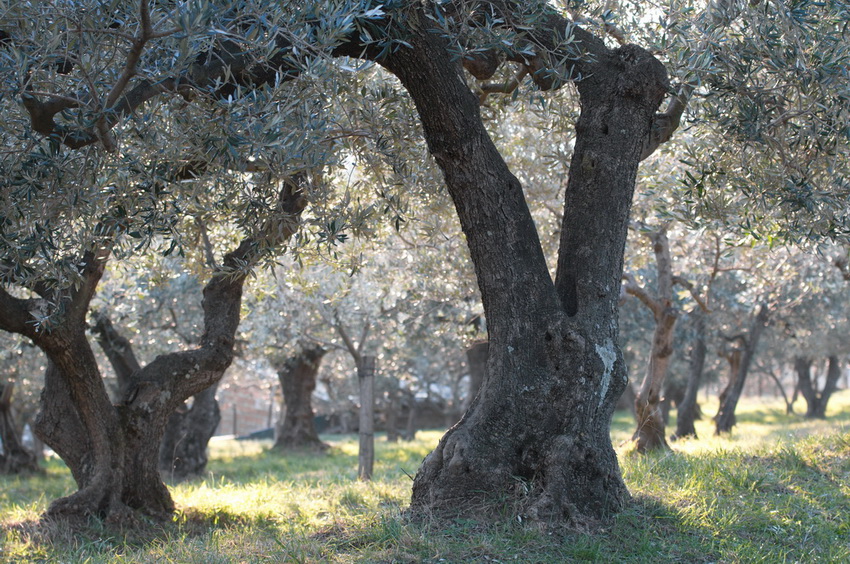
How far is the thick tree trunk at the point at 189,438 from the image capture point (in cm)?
1675

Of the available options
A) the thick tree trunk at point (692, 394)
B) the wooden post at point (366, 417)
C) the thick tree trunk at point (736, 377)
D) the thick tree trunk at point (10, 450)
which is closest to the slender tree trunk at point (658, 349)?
the wooden post at point (366, 417)

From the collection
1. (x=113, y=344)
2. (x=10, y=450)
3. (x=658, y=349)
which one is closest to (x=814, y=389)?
(x=658, y=349)

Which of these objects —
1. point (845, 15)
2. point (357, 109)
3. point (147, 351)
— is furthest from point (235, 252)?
point (147, 351)

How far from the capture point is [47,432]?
8.15 metres

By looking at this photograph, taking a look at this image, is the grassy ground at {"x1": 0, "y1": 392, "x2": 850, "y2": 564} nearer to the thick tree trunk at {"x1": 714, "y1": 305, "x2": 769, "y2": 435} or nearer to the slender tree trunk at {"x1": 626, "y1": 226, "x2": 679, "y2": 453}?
the slender tree trunk at {"x1": 626, "y1": 226, "x2": 679, "y2": 453}

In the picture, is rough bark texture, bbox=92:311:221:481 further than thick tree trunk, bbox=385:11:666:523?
Yes

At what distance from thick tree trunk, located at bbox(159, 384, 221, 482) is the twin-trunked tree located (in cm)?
1082

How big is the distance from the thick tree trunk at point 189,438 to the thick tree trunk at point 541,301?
1212cm

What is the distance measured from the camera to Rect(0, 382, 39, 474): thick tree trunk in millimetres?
19500

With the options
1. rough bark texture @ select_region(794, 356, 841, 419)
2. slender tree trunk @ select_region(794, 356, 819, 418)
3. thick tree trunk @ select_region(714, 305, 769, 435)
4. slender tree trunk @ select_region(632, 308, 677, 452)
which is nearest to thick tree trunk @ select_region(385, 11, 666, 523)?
slender tree trunk @ select_region(632, 308, 677, 452)

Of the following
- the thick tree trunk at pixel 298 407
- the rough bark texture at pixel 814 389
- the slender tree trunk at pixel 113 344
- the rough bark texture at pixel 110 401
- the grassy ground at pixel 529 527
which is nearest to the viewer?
the grassy ground at pixel 529 527

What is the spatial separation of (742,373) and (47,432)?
16.6 meters

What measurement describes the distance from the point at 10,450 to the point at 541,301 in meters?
19.0

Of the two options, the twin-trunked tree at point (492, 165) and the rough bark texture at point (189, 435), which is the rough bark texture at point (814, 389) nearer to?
the rough bark texture at point (189, 435)
